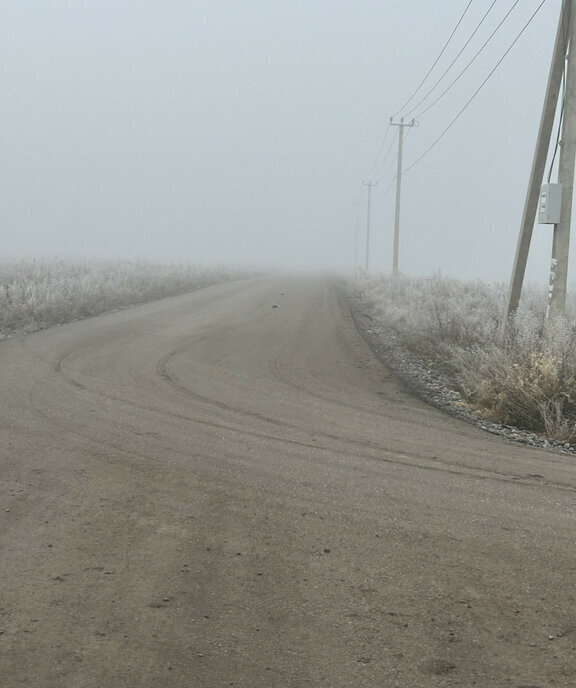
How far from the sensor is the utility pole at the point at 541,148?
31.7 feet

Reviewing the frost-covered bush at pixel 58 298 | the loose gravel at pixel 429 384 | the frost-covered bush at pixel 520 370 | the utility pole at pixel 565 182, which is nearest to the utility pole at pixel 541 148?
the utility pole at pixel 565 182

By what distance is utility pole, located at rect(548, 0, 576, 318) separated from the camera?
951 centimetres

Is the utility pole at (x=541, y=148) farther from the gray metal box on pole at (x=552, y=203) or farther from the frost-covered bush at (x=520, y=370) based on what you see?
A: the frost-covered bush at (x=520, y=370)

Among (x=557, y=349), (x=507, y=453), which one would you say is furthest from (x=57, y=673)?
(x=557, y=349)

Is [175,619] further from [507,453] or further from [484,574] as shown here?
[507,453]

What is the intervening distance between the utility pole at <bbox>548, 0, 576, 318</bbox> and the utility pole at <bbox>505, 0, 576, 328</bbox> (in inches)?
6.3

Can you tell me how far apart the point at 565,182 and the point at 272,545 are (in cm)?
837

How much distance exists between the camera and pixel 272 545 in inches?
145

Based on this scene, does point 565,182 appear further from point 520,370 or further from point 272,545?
point 272,545

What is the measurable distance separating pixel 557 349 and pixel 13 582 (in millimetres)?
6699

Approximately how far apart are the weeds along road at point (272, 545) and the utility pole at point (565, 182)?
3724mm

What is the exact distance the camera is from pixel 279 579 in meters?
3.29

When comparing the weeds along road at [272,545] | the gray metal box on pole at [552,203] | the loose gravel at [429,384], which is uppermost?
the gray metal box on pole at [552,203]

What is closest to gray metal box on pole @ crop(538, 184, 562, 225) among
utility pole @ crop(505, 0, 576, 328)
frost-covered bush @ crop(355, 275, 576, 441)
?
utility pole @ crop(505, 0, 576, 328)
